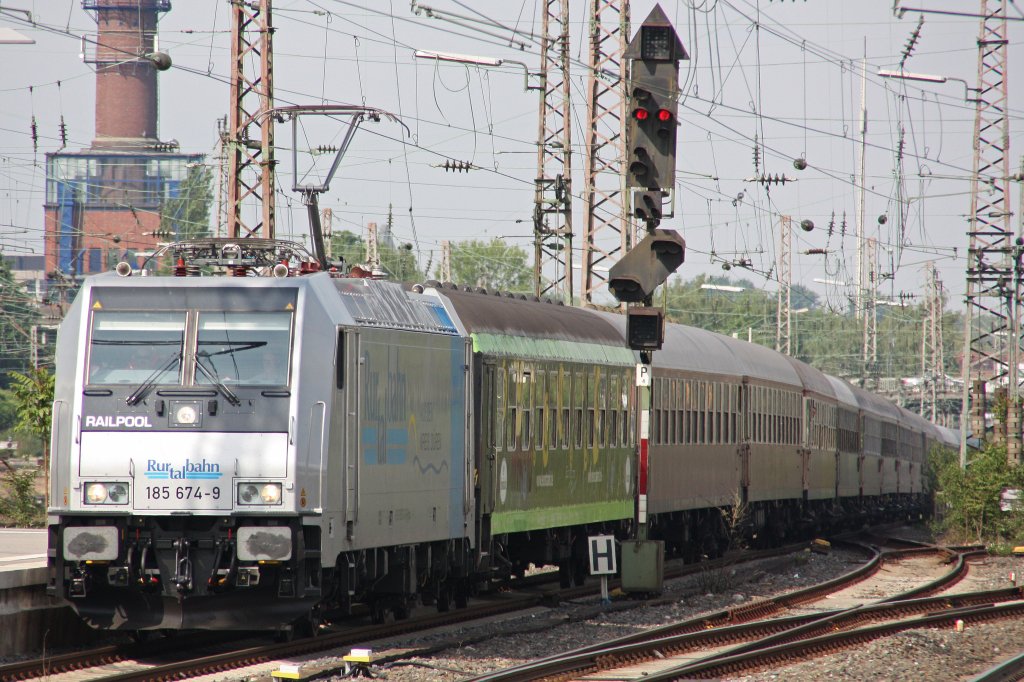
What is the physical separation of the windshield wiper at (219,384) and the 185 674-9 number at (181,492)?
0.69m

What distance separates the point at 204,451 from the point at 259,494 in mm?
559

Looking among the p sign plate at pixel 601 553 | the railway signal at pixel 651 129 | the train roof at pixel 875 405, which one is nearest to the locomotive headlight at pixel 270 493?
the railway signal at pixel 651 129

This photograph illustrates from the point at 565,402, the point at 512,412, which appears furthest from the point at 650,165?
the point at 565,402

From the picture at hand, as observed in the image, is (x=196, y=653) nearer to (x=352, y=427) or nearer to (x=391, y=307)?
(x=352, y=427)

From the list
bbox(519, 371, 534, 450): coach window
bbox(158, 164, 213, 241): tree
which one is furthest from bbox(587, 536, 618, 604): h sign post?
bbox(158, 164, 213, 241): tree

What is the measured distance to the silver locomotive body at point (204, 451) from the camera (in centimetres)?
1262

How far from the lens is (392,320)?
14.8 metres

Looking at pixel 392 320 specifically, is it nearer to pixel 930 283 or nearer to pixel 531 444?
pixel 531 444

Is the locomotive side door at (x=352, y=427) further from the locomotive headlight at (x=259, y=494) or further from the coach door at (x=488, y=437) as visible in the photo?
the coach door at (x=488, y=437)

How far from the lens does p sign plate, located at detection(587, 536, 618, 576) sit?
1872 centimetres

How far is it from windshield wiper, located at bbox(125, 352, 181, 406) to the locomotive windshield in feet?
0.66

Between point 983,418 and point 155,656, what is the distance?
32085 mm

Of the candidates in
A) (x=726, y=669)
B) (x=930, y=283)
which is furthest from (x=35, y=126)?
(x=930, y=283)

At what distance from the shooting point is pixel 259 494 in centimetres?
1266
